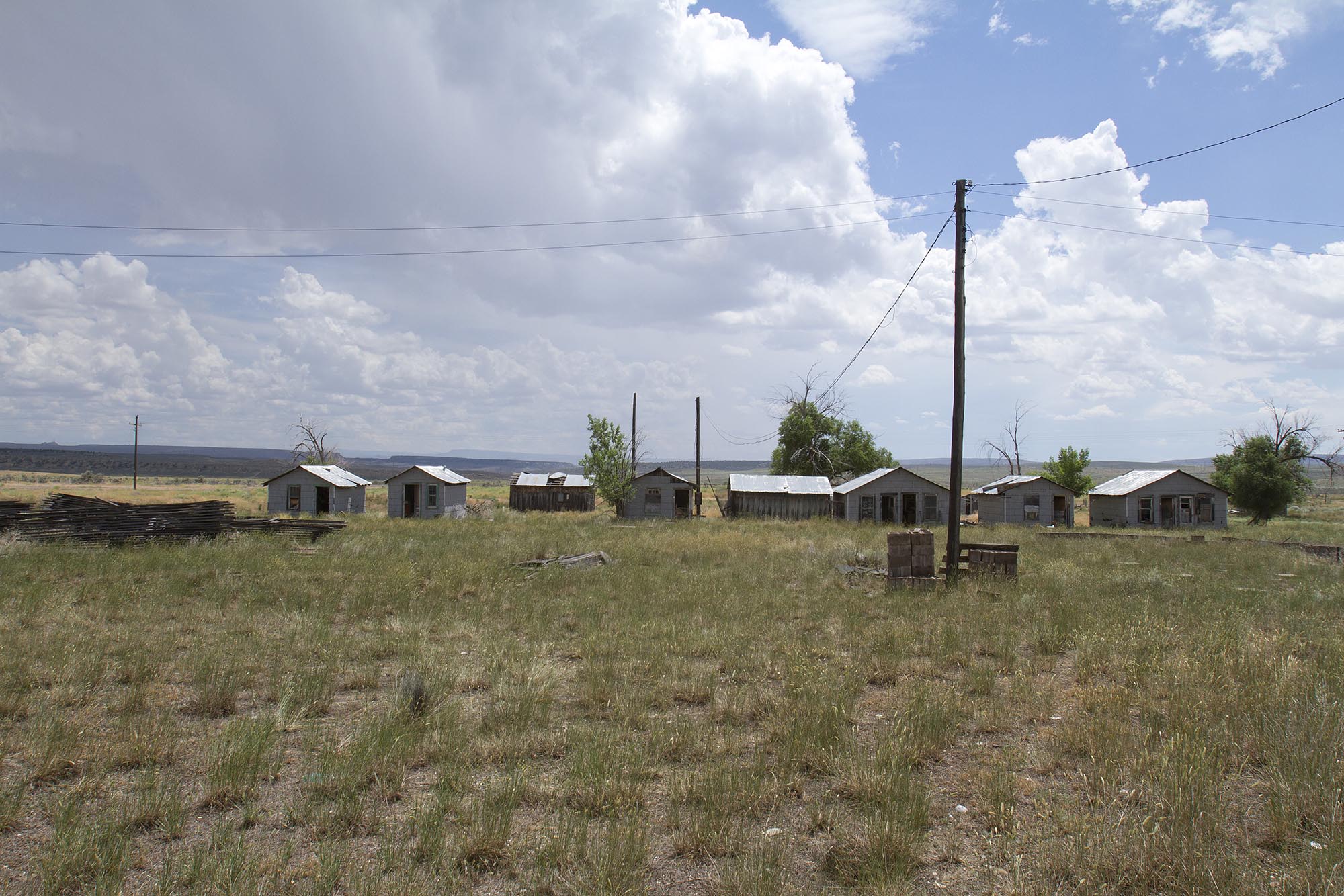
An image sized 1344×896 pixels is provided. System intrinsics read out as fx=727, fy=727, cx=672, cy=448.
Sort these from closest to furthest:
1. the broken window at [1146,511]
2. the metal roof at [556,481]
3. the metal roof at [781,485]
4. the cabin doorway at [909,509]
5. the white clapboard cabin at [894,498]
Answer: the white clapboard cabin at [894,498] < the cabin doorway at [909,509] < the broken window at [1146,511] < the metal roof at [781,485] < the metal roof at [556,481]

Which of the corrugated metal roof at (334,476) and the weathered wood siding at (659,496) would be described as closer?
the corrugated metal roof at (334,476)

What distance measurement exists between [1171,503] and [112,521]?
Answer: 49770mm

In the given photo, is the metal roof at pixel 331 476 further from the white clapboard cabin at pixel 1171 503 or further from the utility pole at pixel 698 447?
→ the white clapboard cabin at pixel 1171 503

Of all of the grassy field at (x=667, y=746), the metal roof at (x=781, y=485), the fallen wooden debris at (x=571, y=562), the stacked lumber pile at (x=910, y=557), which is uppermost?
the metal roof at (x=781, y=485)

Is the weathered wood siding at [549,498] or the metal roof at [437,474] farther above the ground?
the metal roof at [437,474]

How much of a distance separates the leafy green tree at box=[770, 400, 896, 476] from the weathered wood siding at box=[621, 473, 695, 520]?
791 inches

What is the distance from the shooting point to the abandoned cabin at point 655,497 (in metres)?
43.6

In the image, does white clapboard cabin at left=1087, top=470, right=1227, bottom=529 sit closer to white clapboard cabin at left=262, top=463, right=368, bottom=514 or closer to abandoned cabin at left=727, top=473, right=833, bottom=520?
abandoned cabin at left=727, top=473, right=833, bottom=520

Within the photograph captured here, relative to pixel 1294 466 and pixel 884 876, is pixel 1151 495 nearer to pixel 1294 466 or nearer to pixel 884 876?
pixel 1294 466

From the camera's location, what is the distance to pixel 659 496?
43.8m

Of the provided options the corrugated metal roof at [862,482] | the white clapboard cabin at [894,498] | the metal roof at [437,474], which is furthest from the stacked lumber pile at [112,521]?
the white clapboard cabin at [894,498]

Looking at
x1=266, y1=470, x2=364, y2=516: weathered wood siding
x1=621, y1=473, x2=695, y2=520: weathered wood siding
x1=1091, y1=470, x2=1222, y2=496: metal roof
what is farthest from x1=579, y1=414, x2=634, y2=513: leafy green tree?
x1=1091, y1=470, x2=1222, y2=496: metal roof

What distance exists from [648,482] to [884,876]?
131ft

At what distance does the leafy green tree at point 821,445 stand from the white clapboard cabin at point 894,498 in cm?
1848
